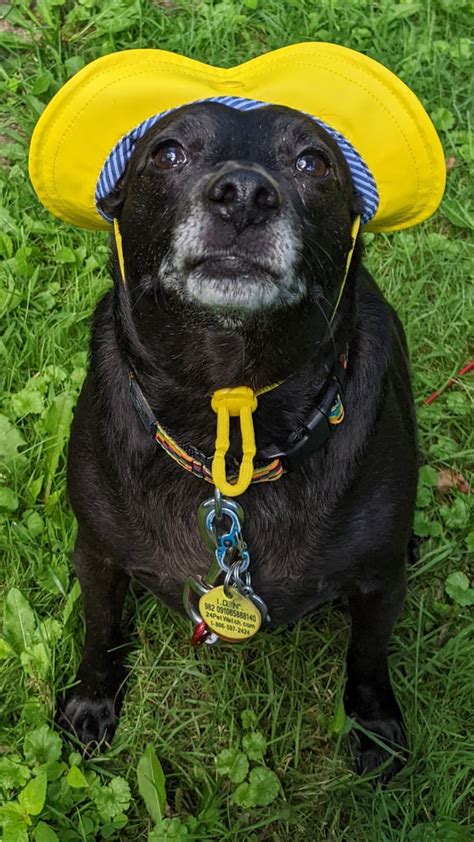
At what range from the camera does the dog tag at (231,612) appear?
87.7 inches

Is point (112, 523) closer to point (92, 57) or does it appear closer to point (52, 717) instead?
point (52, 717)

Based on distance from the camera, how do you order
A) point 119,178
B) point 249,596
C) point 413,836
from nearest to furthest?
point 119,178, point 249,596, point 413,836

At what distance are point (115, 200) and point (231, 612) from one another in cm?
96

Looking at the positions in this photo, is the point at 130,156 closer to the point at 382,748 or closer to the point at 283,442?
the point at 283,442

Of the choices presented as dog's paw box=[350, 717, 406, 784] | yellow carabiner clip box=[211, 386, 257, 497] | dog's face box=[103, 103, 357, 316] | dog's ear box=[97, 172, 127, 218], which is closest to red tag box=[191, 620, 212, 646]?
yellow carabiner clip box=[211, 386, 257, 497]

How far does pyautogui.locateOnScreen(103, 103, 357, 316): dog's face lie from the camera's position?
178 cm

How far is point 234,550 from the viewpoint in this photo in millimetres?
2201

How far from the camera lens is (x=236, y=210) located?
1738 millimetres

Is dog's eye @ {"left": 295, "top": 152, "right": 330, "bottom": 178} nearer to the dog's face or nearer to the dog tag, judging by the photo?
the dog's face

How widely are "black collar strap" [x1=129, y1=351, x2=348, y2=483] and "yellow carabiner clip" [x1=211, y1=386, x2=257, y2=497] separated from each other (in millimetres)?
94

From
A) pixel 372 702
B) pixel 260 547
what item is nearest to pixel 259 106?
pixel 260 547

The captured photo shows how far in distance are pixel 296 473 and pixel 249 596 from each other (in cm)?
30

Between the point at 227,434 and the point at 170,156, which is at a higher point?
the point at 170,156

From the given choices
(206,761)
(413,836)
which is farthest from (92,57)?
(413,836)
